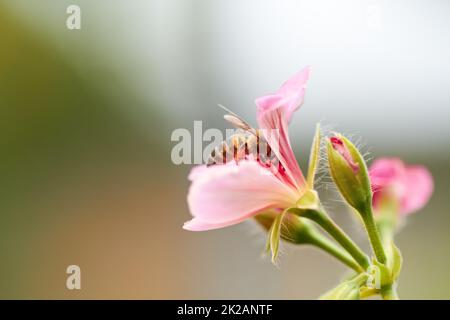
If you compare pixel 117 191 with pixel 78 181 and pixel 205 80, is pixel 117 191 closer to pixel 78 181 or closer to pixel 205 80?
pixel 78 181

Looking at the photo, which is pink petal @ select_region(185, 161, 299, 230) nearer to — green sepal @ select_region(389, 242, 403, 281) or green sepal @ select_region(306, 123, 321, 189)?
green sepal @ select_region(306, 123, 321, 189)

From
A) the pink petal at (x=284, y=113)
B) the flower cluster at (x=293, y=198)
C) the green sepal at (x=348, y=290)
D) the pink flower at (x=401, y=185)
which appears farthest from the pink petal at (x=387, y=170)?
the green sepal at (x=348, y=290)

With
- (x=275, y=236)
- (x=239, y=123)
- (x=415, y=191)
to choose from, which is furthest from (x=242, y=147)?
(x=415, y=191)

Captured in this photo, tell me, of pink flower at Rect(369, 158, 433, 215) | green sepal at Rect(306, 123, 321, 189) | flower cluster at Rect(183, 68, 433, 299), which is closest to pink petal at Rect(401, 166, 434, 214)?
pink flower at Rect(369, 158, 433, 215)

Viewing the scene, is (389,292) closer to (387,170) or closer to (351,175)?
(351,175)

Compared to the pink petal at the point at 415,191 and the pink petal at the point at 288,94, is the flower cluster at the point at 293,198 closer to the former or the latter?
the pink petal at the point at 288,94
